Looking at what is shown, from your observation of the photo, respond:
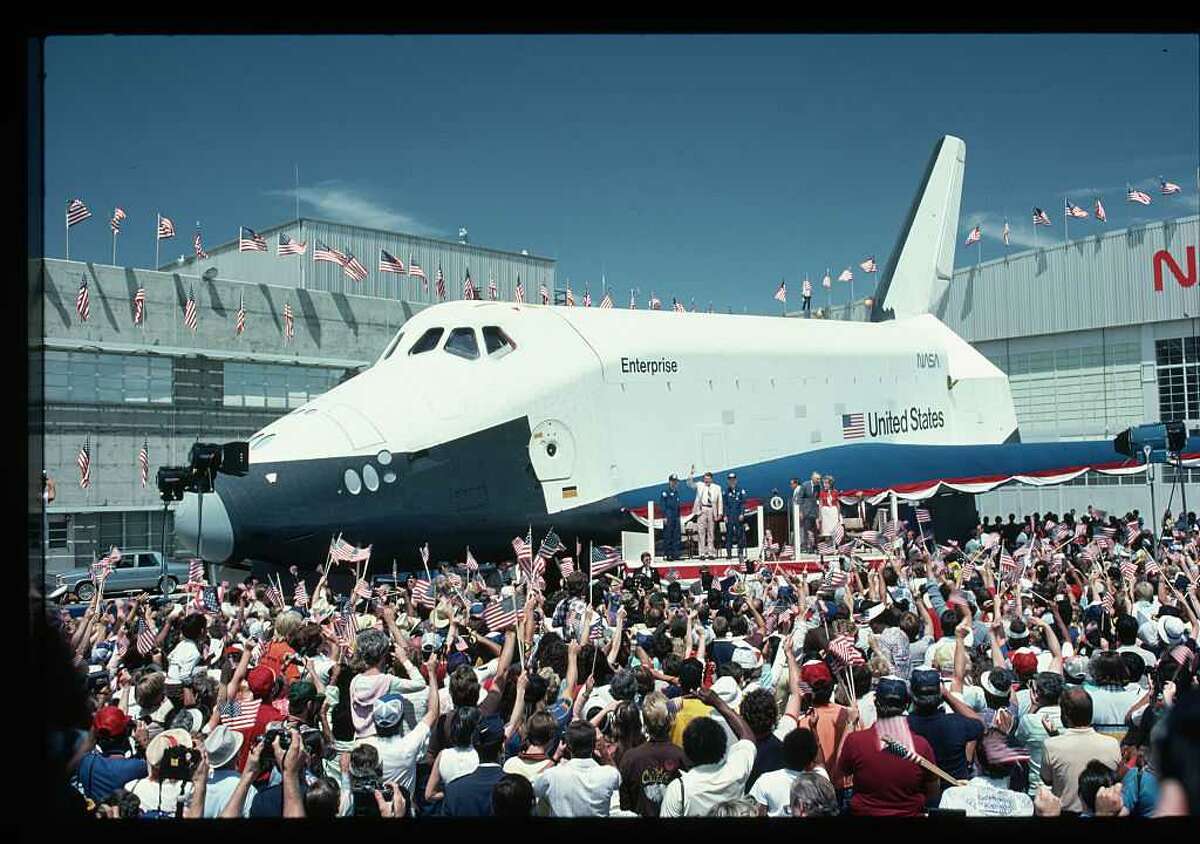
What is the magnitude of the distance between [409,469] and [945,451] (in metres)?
9.54

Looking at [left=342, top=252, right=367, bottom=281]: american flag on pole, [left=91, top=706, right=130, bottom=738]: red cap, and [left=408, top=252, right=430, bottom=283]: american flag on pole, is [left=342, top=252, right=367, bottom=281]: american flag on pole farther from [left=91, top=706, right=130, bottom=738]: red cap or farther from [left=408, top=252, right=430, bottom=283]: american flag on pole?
[left=91, top=706, right=130, bottom=738]: red cap

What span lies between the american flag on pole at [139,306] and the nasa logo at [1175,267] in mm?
24296

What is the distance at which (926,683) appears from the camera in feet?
14.3

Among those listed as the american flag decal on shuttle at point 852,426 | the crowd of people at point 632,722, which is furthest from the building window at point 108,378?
the crowd of people at point 632,722

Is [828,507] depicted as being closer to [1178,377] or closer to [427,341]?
[427,341]

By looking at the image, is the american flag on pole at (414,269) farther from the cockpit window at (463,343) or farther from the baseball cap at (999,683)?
the baseball cap at (999,683)

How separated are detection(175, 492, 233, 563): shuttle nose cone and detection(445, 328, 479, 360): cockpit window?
3329mm

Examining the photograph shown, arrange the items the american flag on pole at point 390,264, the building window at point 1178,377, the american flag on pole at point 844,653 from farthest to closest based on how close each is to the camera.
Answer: the building window at point 1178,377, the american flag on pole at point 390,264, the american flag on pole at point 844,653

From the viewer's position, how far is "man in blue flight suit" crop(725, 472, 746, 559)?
13.8 meters

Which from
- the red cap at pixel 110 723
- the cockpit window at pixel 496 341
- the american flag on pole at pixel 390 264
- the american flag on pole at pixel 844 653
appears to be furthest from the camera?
the american flag on pole at pixel 390 264

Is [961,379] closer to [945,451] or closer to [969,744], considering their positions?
[945,451]

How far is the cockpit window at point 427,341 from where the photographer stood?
13.3m

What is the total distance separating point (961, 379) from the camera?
62.1ft

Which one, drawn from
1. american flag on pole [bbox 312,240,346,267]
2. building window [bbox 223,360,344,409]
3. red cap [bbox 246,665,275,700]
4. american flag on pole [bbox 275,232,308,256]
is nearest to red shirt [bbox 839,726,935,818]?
red cap [bbox 246,665,275,700]
